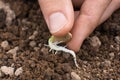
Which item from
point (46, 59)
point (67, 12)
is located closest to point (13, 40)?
point (46, 59)

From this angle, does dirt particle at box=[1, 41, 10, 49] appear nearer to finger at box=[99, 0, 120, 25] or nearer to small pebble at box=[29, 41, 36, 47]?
small pebble at box=[29, 41, 36, 47]

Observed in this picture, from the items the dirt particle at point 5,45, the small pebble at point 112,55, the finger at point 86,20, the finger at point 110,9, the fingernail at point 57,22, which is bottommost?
the small pebble at point 112,55

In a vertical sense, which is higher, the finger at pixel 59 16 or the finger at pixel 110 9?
the finger at pixel 59 16

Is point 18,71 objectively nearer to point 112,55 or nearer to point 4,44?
point 4,44

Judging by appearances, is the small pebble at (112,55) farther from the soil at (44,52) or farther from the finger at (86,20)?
the finger at (86,20)

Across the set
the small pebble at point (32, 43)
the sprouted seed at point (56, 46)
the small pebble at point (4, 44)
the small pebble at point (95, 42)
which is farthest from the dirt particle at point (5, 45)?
the small pebble at point (95, 42)

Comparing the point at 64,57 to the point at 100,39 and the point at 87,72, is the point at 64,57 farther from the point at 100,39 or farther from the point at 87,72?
the point at 100,39

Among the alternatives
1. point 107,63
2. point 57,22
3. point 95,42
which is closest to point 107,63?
point 107,63
